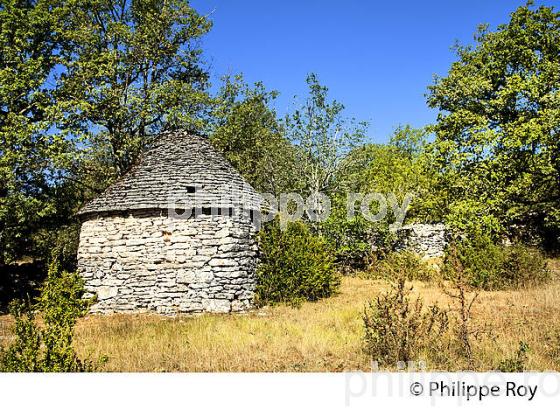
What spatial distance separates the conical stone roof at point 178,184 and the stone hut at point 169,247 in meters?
0.03

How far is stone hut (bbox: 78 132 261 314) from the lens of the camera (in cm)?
1236

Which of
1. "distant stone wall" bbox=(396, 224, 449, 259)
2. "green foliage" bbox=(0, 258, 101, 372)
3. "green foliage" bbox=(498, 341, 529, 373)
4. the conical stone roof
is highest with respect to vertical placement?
the conical stone roof

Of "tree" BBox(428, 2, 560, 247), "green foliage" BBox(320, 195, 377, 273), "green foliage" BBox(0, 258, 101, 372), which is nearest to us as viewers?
"green foliage" BBox(0, 258, 101, 372)

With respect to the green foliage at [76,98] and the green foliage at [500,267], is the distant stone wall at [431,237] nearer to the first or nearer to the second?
the green foliage at [500,267]

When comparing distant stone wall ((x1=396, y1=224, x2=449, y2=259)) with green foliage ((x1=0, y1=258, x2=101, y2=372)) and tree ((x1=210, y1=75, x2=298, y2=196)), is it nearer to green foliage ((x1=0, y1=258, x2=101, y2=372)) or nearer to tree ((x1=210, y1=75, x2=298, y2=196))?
tree ((x1=210, y1=75, x2=298, y2=196))

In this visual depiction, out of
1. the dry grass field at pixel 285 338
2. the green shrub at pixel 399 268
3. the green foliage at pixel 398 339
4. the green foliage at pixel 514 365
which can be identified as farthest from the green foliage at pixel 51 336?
the green shrub at pixel 399 268

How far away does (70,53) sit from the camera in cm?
1681

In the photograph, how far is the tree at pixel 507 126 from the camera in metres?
15.8

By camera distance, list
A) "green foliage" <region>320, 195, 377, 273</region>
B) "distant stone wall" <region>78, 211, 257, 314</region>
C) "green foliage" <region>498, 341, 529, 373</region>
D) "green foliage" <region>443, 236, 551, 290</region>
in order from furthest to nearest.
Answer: "green foliage" <region>320, 195, 377, 273</region>
"green foliage" <region>443, 236, 551, 290</region>
"distant stone wall" <region>78, 211, 257, 314</region>
"green foliage" <region>498, 341, 529, 373</region>

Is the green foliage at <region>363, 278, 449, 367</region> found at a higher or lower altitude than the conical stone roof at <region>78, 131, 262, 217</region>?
lower

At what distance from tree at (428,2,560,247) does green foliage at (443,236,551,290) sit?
1359 millimetres

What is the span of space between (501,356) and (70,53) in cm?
1788

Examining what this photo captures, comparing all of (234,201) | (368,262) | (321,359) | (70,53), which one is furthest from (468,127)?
(70,53)

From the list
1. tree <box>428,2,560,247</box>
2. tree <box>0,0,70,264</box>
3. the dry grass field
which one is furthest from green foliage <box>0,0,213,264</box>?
tree <box>428,2,560,247</box>
